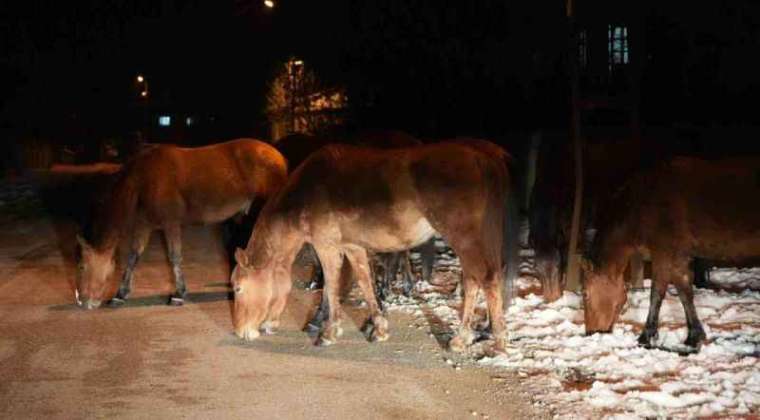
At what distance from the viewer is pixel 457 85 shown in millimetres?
20797

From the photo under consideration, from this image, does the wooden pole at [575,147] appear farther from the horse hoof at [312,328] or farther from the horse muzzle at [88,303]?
the horse muzzle at [88,303]

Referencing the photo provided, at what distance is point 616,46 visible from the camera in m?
18.9

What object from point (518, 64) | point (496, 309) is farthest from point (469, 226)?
point (518, 64)

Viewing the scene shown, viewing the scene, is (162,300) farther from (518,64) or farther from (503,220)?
(518,64)

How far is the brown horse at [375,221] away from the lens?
8336mm

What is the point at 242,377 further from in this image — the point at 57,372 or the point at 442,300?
the point at 442,300

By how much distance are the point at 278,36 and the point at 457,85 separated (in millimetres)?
20381

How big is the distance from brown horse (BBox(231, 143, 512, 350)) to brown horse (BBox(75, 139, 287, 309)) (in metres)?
2.26

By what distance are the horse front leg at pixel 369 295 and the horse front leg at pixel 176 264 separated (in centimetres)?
303

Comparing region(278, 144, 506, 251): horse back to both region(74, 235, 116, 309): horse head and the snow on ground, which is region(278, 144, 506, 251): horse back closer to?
the snow on ground

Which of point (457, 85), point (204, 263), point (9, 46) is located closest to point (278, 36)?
point (9, 46)

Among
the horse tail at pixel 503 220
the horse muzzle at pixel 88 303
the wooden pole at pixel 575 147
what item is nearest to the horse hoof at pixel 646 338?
the horse tail at pixel 503 220

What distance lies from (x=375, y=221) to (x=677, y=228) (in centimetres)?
311

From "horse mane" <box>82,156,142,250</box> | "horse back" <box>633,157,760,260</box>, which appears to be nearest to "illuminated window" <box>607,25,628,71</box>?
"horse back" <box>633,157,760,260</box>
